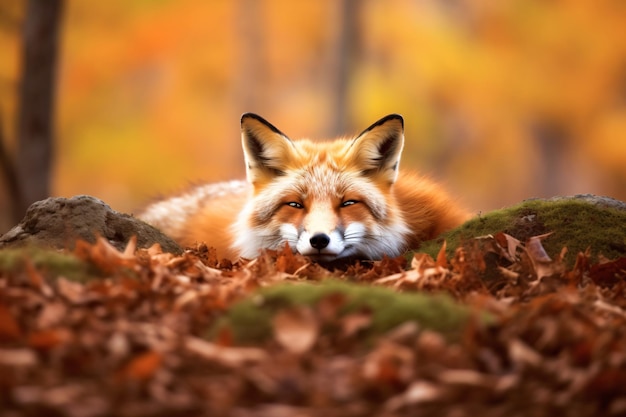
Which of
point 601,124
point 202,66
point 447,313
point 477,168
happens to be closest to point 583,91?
point 601,124

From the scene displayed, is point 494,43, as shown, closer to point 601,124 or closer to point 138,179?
point 601,124

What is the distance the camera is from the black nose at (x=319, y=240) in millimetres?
4969

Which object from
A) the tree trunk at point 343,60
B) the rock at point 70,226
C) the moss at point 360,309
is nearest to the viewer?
the moss at point 360,309

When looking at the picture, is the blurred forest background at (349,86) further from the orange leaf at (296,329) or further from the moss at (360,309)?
the orange leaf at (296,329)

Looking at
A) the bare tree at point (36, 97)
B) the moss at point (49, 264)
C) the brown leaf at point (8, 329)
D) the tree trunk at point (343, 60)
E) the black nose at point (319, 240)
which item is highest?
the tree trunk at point (343, 60)

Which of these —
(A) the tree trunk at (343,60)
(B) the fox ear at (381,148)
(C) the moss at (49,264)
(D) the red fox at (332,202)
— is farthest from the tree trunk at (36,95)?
(A) the tree trunk at (343,60)

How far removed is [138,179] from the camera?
2161 cm

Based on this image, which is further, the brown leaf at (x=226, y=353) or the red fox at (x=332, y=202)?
the red fox at (x=332, y=202)

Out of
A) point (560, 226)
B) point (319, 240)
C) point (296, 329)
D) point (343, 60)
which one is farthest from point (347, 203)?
point (343, 60)

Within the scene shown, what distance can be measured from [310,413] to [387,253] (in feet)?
10.3

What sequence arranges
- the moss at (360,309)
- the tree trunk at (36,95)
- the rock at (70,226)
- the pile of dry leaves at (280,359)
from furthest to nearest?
the tree trunk at (36,95) < the rock at (70,226) < the moss at (360,309) < the pile of dry leaves at (280,359)

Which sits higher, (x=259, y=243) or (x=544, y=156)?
(x=544, y=156)

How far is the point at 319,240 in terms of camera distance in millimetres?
4969

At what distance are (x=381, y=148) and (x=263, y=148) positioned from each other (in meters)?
0.94
